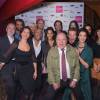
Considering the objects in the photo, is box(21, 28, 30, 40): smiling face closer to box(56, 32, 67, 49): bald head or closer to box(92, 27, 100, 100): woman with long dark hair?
box(56, 32, 67, 49): bald head

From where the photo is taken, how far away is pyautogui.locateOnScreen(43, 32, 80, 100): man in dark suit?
5.21 meters

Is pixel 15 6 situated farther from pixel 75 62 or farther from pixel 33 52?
pixel 75 62

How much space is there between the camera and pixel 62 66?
5.23 metres

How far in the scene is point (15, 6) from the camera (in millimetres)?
6676

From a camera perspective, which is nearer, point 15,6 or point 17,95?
point 17,95

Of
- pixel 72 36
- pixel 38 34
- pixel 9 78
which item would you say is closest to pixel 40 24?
pixel 38 34

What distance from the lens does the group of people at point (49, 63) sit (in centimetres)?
523

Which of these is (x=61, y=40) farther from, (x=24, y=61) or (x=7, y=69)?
(x=7, y=69)

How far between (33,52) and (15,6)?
1399 millimetres

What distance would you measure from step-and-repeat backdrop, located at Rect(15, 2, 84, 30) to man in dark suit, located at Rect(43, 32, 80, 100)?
174 centimetres

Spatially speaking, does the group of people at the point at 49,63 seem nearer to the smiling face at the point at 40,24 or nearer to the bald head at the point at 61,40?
the bald head at the point at 61,40

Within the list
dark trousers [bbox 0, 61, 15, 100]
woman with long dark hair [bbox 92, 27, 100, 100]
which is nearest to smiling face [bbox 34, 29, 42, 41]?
dark trousers [bbox 0, 61, 15, 100]

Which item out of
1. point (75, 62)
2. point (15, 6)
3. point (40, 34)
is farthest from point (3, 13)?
point (75, 62)

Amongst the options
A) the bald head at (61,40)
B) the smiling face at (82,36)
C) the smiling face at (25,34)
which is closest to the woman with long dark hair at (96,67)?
the smiling face at (82,36)
